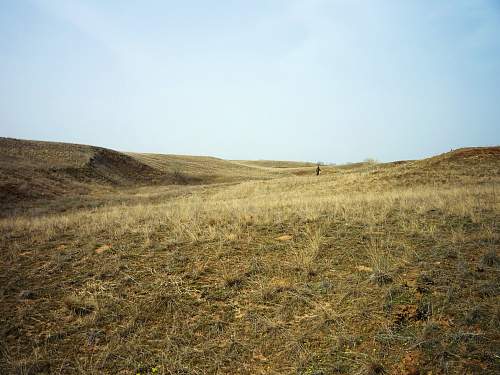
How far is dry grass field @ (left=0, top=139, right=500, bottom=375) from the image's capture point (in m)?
3.51

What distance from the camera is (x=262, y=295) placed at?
15.2ft

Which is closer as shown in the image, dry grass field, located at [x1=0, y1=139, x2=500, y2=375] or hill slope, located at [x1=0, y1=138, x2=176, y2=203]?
dry grass field, located at [x1=0, y1=139, x2=500, y2=375]

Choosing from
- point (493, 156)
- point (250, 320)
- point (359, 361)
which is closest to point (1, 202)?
point (250, 320)

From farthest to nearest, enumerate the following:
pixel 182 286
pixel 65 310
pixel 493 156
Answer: pixel 493 156 → pixel 182 286 → pixel 65 310

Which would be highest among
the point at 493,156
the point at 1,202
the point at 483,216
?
the point at 493,156

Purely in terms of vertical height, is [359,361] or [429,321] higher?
[429,321]

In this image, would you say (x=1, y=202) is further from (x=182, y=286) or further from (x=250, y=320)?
(x=250, y=320)

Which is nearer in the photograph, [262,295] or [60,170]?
[262,295]

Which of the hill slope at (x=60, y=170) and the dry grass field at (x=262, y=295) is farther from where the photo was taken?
the hill slope at (x=60, y=170)

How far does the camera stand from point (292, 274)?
514 cm

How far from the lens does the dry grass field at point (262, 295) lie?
3.51 metres

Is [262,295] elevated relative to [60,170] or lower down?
lower down

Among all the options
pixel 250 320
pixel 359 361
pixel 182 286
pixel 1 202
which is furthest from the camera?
Answer: pixel 1 202

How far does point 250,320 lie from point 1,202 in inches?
854
